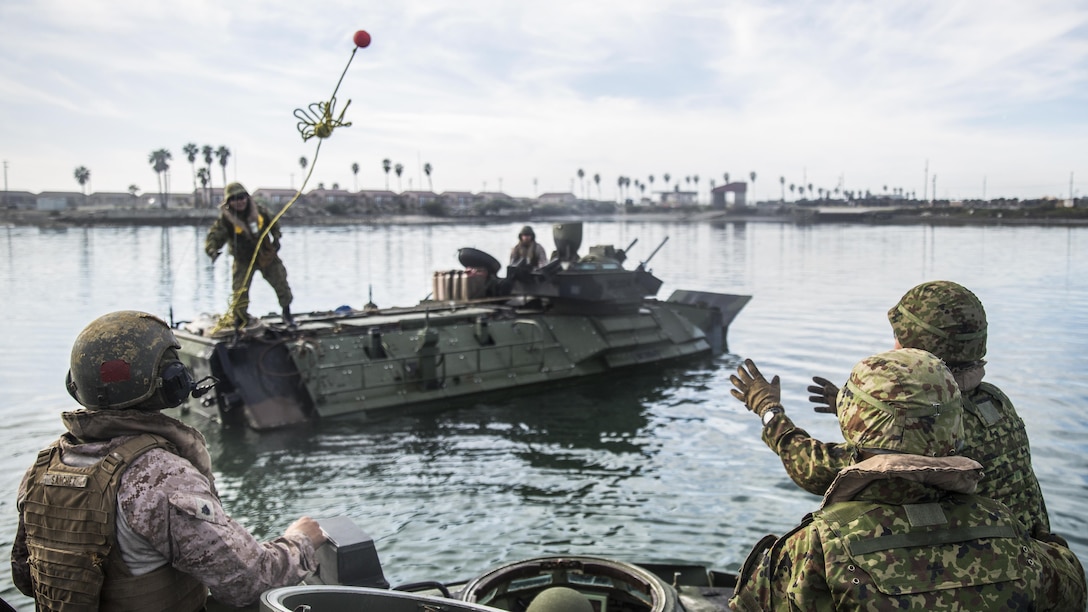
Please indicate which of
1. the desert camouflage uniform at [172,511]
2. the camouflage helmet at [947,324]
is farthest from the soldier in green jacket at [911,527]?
the desert camouflage uniform at [172,511]

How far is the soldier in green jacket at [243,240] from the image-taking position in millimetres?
12391

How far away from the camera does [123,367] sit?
3.31m

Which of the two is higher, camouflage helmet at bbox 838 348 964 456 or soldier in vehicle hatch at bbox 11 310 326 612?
camouflage helmet at bbox 838 348 964 456

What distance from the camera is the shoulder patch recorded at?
10.6ft

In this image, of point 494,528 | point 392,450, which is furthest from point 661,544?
point 392,450

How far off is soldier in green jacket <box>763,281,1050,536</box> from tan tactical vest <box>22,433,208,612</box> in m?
2.57

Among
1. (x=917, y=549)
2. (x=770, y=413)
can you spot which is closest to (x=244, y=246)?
(x=770, y=413)

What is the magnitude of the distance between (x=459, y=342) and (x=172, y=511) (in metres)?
11.2

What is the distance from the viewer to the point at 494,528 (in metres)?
9.28

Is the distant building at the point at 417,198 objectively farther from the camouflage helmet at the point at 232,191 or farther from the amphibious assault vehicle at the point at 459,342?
the camouflage helmet at the point at 232,191

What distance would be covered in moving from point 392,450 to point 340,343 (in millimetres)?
2183

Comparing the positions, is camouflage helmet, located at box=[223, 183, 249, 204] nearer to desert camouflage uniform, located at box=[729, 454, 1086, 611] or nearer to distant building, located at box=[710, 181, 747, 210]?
desert camouflage uniform, located at box=[729, 454, 1086, 611]

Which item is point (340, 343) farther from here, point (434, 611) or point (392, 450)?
point (434, 611)

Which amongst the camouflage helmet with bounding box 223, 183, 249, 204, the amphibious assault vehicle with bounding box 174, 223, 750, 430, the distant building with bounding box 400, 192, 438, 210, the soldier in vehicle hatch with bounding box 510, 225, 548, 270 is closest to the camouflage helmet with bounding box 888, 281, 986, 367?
the amphibious assault vehicle with bounding box 174, 223, 750, 430
